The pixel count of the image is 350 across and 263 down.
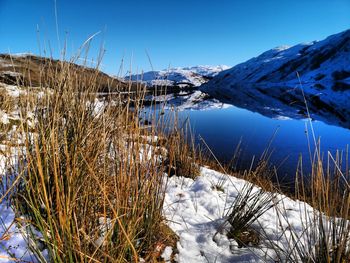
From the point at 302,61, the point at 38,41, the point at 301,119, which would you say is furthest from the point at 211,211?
the point at 302,61

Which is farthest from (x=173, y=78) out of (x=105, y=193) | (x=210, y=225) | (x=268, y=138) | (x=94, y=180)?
(x=105, y=193)

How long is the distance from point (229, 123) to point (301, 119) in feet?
14.3

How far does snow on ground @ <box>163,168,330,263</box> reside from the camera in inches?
67.7

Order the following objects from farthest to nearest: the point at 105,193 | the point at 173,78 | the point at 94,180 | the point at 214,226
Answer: the point at 173,78 < the point at 214,226 < the point at 94,180 < the point at 105,193

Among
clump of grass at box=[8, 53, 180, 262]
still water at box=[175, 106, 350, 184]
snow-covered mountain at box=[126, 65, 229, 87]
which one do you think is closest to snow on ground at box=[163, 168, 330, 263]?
clump of grass at box=[8, 53, 180, 262]

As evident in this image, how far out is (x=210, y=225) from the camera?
2127mm

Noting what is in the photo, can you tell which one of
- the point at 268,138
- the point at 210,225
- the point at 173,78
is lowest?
the point at 268,138

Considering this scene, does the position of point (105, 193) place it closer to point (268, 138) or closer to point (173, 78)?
point (268, 138)

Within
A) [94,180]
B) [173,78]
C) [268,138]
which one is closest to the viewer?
[94,180]

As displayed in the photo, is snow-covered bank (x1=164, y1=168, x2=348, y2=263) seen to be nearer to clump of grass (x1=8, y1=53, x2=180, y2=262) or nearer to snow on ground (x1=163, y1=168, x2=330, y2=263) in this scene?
snow on ground (x1=163, y1=168, x2=330, y2=263)

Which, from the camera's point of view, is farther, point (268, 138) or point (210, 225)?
point (268, 138)

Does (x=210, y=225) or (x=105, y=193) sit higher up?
(x=105, y=193)

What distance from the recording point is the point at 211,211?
2.51 meters

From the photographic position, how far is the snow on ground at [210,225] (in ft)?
5.65
